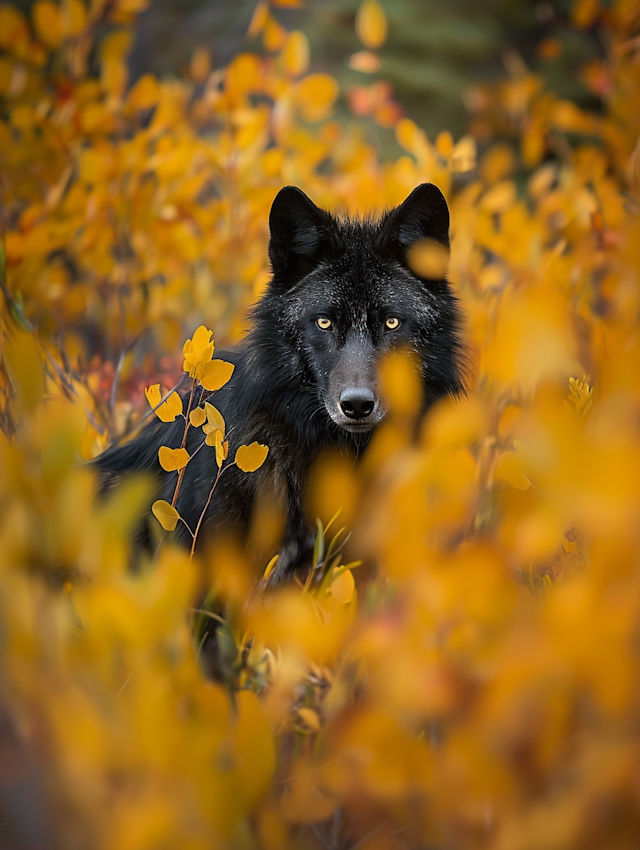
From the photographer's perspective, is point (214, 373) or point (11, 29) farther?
point (11, 29)

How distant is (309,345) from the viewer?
10.9ft

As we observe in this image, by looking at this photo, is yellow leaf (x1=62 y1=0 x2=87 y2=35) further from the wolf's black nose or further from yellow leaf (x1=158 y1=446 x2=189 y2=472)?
yellow leaf (x1=158 y1=446 x2=189 y2=472)

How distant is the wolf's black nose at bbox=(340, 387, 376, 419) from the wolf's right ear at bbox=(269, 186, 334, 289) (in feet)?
2.62

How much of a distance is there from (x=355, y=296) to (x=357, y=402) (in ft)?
1.94

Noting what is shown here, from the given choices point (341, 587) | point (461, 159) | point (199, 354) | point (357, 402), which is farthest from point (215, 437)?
point (461, 159)

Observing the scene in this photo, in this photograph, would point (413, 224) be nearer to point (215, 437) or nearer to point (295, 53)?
point (215, 437)

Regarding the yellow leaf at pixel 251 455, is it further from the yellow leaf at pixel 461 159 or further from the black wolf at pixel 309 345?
the yellow leaf at pixel 461 159

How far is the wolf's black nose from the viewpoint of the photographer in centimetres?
294

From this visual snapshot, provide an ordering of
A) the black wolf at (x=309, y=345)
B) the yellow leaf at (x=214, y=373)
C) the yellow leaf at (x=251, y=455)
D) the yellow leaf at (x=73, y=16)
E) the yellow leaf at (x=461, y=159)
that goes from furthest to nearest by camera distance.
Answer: the yellow leaf at (x=461, y=159) → the yellow leaf at (x=73, y=16) → the black wolf at (x=309, y=345) → the yellow leaf at (x=251, y=455) → the yellow leaf at (x=214, y=373)

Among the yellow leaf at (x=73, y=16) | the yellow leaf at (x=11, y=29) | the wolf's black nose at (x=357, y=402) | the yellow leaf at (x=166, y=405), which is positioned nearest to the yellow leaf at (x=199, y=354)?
the yellow leaf at (x=166, y=405)

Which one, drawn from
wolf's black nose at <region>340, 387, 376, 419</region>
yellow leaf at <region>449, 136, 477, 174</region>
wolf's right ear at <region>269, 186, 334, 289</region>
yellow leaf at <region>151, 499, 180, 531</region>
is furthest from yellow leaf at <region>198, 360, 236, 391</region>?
yellow leaf at <region>449, 136, 477, 174</region>

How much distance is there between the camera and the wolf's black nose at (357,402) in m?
2.94

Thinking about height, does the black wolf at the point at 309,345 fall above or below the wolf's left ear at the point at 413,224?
below

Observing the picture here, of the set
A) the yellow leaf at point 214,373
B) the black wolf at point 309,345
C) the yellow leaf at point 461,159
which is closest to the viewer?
the yellow leaf at point 214,373
